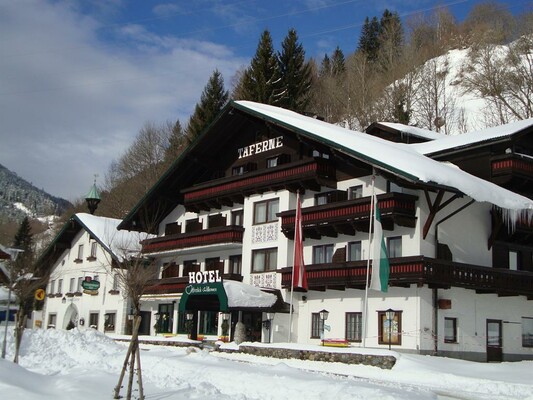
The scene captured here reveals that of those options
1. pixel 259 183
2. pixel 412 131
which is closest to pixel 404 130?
pixel 412 131

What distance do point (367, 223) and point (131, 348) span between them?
17626mm

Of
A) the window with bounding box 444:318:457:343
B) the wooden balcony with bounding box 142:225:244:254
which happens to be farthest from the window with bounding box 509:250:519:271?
the wooden balcony with bounding box 142:225:244:254

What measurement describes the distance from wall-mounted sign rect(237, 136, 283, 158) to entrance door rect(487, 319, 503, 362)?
48.2ft

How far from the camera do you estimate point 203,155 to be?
4278cm

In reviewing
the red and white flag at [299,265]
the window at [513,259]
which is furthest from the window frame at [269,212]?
the window at [513,259]

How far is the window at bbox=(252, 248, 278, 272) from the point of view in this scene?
36344 mm

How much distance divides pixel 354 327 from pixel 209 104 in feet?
146

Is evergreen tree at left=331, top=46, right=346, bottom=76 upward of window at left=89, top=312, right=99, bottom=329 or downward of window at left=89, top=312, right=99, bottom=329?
upward

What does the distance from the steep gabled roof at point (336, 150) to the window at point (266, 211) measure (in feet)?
14.3

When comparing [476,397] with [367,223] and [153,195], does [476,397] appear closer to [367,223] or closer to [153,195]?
[367,223]

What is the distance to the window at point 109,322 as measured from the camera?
48.2 metres

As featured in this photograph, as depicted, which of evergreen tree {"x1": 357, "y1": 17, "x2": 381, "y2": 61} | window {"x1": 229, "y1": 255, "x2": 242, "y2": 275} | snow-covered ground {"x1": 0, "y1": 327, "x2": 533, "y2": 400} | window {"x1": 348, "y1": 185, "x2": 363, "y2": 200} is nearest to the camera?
snow-covered ground {"x1": 0, "y1": 327, "x2": 533, "y2": 400}

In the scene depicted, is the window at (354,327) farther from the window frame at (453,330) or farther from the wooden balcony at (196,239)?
the wooden balcony at (196,239)

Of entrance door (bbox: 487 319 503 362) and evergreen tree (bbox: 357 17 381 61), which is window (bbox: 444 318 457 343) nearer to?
entrance door (bbox: 487 319 503 362)
